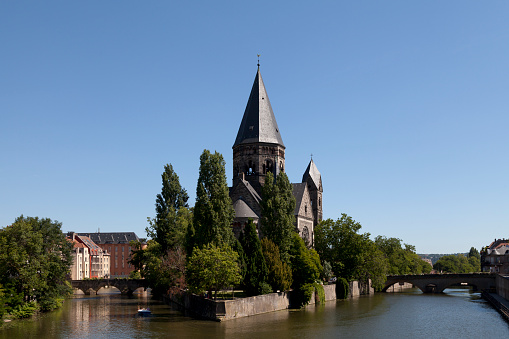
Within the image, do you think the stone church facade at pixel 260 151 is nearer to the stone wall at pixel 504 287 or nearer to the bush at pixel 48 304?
the stone wall at pixel 504 287

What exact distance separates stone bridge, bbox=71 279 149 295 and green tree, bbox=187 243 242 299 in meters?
45.3

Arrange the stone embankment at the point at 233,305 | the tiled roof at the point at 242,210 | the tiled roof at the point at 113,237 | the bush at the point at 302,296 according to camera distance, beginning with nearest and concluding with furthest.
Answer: the stone embankment at the point at 233,305
the bush at the point at 302,296
the tiled roof at the point at 242,210
the tiled roof at the point at 113,237

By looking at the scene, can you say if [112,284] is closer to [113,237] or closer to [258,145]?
[258,145]

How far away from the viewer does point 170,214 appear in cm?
8088

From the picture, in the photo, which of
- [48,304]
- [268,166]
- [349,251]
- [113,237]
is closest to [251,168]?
[268,166]

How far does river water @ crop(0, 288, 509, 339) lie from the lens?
150ft

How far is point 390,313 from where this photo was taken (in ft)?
204

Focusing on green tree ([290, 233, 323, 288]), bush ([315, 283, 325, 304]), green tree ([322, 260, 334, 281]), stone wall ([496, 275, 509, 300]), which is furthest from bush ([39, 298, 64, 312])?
stone wall ([496, 275, 509, 300])

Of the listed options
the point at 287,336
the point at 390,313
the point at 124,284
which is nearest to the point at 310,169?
the point at 124,284

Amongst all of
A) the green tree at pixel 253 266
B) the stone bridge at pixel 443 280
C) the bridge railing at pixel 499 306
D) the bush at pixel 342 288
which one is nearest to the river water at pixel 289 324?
the bridge railing at pixel 499 306

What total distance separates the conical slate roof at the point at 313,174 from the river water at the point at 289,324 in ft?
144

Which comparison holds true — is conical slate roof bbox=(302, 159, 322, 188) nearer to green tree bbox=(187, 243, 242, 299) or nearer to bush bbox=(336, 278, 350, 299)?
bush bbox=(336, 278, 350, 299)

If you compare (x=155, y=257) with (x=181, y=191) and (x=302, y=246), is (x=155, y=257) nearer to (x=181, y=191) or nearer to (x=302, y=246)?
(x=181, y=191)

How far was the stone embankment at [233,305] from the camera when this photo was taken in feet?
170
